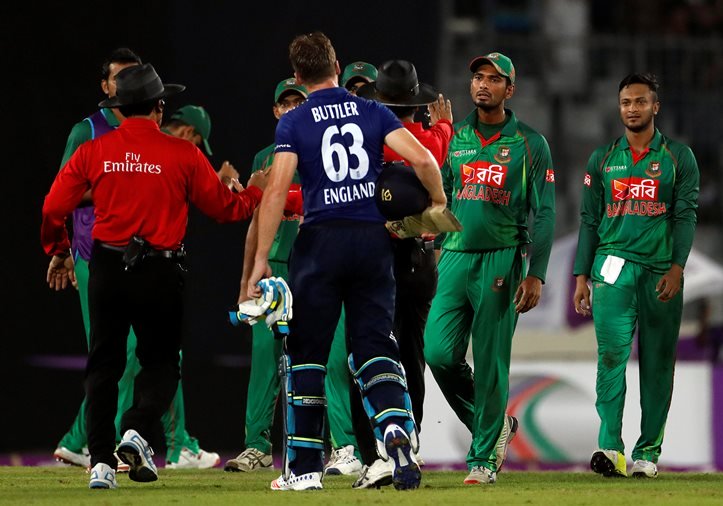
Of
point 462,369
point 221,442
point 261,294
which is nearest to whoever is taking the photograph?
point 261,294

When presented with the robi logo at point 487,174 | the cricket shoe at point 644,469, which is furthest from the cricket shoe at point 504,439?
the robi logo at point 487,174

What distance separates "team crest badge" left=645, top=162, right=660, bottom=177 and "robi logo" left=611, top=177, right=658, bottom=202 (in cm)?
3

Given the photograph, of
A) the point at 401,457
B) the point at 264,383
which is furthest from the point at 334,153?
the point at 264,383

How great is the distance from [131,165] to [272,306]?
1.09 meters

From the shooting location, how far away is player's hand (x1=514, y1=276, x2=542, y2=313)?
7021mm

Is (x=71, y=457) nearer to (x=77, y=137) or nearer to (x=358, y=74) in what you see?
(x=77, y=137)

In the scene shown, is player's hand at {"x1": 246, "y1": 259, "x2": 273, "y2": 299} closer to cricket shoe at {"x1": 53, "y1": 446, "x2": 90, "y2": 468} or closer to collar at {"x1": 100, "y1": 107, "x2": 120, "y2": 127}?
collar at {"x1": 100, "y1": 107, "x2": 120, "y2": 127}

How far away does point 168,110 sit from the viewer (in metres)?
11.2

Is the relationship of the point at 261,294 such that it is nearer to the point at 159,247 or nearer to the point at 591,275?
the point at 159,247

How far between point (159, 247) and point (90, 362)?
618 mm

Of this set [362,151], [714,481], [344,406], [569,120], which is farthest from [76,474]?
[569,120]

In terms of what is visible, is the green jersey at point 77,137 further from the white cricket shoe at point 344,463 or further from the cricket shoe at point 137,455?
the white cricket shoe at point 344,463

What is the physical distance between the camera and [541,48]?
17.9 meters

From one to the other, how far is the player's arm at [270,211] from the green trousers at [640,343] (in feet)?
7.98
